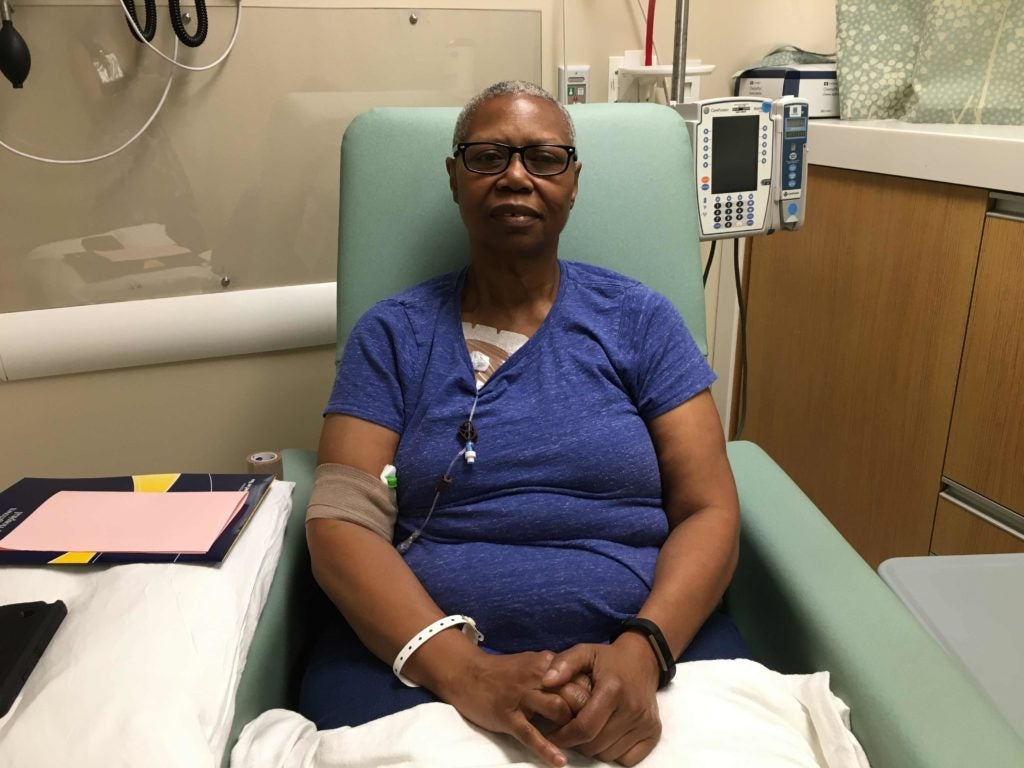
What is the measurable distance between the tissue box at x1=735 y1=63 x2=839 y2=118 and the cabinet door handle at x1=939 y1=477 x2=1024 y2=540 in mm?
884

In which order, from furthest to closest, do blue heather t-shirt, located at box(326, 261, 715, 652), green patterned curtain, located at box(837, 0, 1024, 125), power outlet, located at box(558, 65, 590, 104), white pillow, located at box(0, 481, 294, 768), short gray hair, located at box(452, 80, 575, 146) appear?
power outlet, located at box(558, 65, 590, 104) → green patterned curtain, located at box(837, 0, 1024, 125) → short gray hair, located at box(452, 80, 575, 146) → blue heather t-shirt, located at box(326, 261, 715, 652) → white pillow, located at box(0, 481, 294, 768)

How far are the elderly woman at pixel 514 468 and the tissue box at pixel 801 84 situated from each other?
921mm

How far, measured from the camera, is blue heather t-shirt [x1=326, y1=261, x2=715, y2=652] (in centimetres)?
102

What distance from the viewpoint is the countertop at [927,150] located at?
1.42 metres

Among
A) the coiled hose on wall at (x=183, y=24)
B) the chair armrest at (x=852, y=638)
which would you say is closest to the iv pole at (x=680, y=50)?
the chair armrest at (x=852, y=638)

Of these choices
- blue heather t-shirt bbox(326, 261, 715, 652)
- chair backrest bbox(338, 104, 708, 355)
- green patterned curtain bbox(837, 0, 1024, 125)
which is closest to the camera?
Answer: blue heather t-shirt bbox(326, 261, 715, 652)

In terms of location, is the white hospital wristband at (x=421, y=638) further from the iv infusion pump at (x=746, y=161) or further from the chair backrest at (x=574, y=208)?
the iv infusion pump at (x=746, y=161)

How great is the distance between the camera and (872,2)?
1771 millimetres

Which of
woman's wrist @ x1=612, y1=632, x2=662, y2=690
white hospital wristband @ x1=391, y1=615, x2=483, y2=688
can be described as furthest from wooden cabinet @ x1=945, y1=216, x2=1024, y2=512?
white hospital wristband @ x1=391, y1=615, x2=483, y2=688

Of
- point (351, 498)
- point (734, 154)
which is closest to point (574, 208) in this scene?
point (734, 154)

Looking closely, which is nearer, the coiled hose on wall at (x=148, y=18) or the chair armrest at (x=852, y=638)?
the chair armrest at (x=852, y=638)

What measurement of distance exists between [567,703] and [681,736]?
130 millimetres

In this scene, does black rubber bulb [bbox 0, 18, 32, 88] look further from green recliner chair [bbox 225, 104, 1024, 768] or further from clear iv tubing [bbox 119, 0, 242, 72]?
green recliner chair [bbox 225, 104, 1024, 768]

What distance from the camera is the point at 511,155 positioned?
1.10m
